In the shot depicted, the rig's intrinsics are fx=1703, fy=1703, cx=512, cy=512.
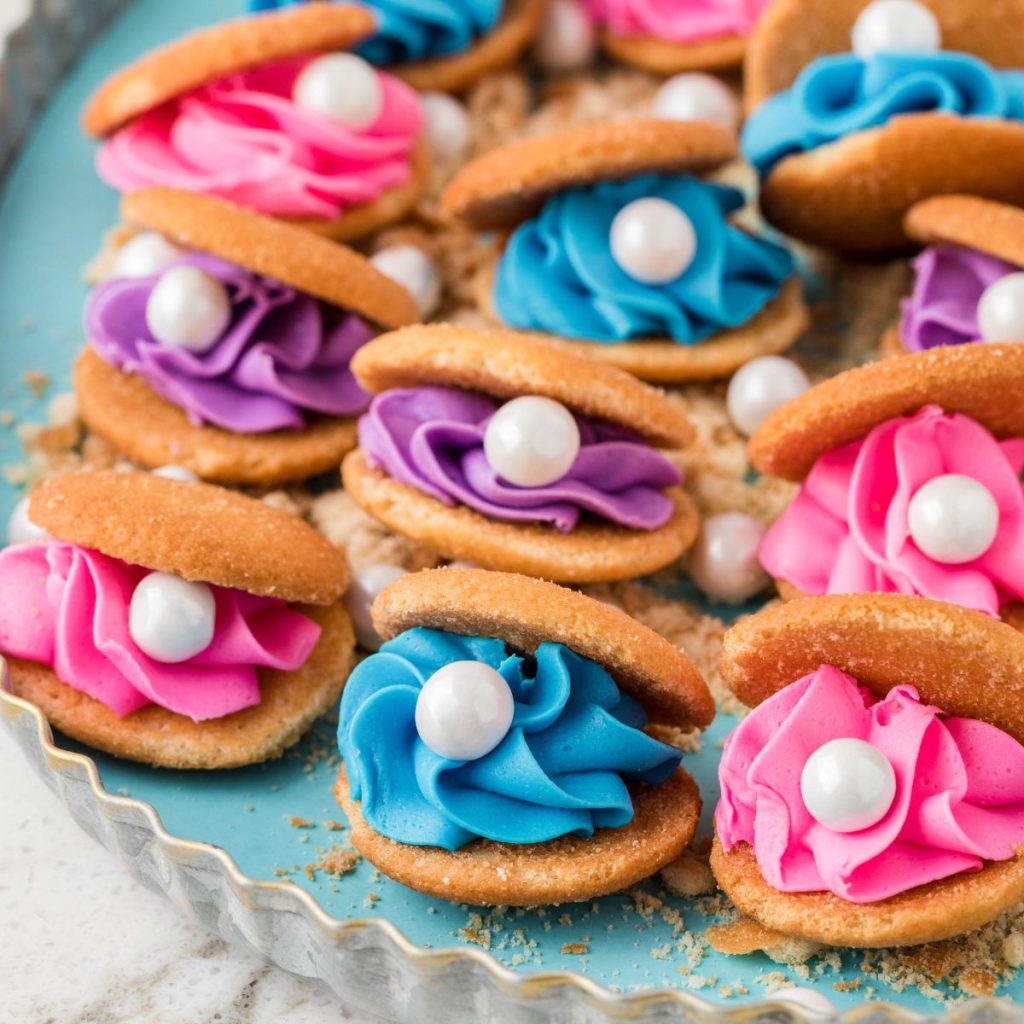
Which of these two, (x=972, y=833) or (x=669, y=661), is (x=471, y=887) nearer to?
(x=669, y=661)

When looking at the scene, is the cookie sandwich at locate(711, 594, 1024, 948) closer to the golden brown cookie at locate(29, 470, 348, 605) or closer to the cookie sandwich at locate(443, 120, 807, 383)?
the golden brown cookie at locate(29, 470, 348, 605)

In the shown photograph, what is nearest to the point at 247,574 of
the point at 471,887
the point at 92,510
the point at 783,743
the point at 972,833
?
the point at 92,510

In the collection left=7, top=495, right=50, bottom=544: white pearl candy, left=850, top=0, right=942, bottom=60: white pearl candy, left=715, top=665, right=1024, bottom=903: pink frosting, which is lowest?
left=715, top=665, right=1024, bottom=903: pink frosting

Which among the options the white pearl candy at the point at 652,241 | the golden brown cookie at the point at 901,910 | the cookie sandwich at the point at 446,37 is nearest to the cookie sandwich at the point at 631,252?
the white pearl candy at the point at 652,241

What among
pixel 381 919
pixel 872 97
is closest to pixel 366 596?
pixel 381 919

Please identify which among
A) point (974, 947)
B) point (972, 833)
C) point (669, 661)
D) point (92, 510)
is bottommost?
point (974, 947)

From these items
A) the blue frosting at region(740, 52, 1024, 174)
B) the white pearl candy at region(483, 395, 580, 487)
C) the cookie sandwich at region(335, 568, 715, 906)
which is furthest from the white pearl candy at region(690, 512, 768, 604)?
the blue frosting at region(740, 52, 1024, 174)
